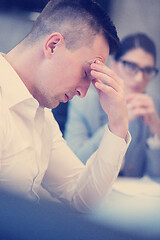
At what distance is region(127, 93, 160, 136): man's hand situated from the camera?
34.3 inches

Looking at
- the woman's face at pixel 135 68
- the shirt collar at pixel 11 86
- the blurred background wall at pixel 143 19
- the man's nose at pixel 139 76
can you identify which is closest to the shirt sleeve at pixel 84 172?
the shirt collar at pixel 11 86

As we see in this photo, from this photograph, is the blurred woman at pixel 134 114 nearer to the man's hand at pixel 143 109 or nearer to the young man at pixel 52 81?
the man's hand at pixel 143 109

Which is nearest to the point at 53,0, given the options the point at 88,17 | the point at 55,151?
the point at 88,17

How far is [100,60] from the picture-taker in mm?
527

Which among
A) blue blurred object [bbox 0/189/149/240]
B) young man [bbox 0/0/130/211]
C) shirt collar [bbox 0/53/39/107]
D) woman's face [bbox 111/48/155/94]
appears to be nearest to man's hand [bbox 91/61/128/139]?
young man [bbox 0/0/130/211]

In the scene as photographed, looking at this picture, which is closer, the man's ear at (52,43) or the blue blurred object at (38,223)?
the blue blurred object at (38,223)

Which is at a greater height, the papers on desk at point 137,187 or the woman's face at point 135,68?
the woman's face at point 135,68

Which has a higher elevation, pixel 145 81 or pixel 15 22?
pixel 15 22

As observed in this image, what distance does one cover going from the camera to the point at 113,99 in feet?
1.80

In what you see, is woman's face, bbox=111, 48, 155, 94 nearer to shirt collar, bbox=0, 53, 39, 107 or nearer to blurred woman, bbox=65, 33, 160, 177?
blurred woman, bbox=65, 33, 160, 177

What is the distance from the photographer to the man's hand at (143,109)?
0.87m

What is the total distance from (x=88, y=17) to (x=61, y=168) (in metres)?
0.33

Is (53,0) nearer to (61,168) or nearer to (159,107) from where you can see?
(61,168)

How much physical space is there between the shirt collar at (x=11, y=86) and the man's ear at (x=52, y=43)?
0.07 metres
